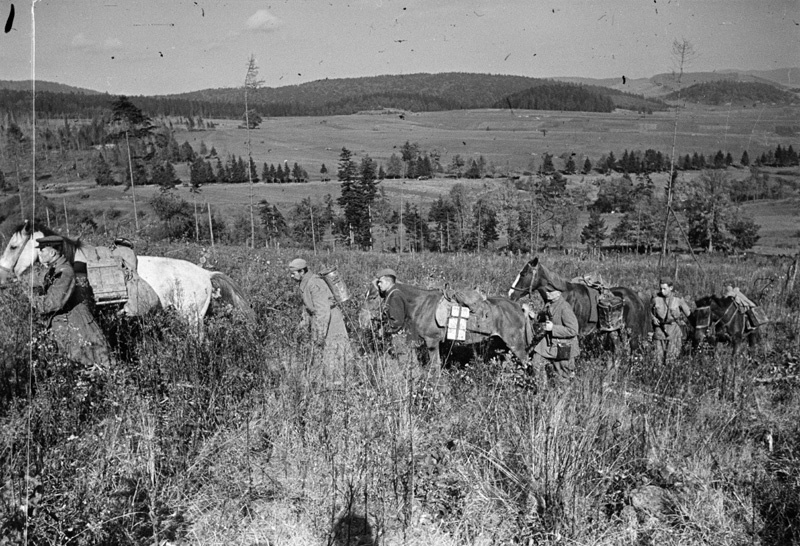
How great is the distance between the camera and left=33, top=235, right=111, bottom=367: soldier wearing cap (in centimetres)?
540

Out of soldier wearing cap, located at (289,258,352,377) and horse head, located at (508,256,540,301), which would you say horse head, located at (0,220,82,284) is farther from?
horse head, located at (508,256,540,301)

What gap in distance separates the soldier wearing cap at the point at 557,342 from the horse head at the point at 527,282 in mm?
843

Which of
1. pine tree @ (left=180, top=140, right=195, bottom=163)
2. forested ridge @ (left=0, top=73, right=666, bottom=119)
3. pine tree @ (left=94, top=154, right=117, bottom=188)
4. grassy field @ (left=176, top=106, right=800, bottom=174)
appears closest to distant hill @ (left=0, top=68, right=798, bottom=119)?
forested ridge @ (left=0, top=73, right=666, bottom=119)

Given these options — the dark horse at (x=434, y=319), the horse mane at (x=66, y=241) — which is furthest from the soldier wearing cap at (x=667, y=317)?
the horse mane at (x=66, y=241)

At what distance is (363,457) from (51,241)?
3.82m

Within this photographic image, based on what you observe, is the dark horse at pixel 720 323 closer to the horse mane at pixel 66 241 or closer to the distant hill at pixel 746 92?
the horse mane at pixel 66 241

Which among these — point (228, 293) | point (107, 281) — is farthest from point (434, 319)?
point (107, 281)

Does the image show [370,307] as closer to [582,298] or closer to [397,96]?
[582,298]

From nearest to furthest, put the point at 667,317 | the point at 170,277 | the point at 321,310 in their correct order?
1. the point at 321,310
2. the point at 170,277
3. the point at 667,317

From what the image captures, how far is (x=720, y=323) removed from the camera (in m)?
9.02

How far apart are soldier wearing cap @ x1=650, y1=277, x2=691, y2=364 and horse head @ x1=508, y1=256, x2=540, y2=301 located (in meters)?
2.13

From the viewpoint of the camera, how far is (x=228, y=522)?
3910 millimetres

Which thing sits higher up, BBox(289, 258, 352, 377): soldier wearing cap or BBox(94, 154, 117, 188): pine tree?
BBox(94, 154, 117, 188): pine tree

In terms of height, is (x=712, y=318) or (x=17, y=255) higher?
(x=17, y=255)
